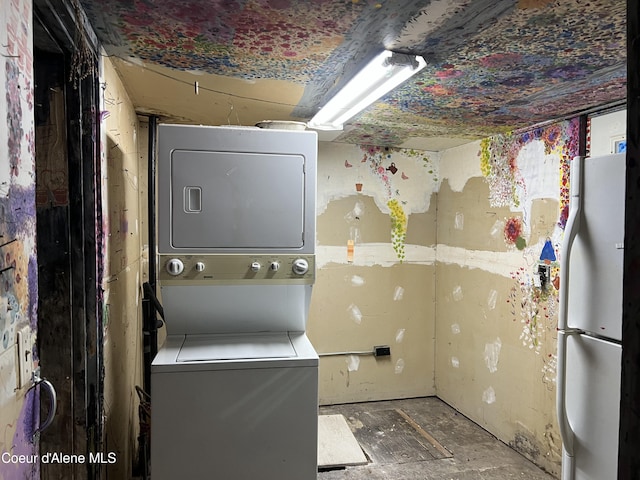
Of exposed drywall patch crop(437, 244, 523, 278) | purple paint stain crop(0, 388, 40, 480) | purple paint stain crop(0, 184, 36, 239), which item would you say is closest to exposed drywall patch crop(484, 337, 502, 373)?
exposed drywall patch crop(437, 244, 523, 278)

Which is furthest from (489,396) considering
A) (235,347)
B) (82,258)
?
(82,258)

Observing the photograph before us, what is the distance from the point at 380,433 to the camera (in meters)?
3.13

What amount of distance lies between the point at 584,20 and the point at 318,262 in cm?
254

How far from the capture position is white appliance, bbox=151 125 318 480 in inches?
65.4

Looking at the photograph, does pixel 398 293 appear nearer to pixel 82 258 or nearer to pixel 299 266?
pixel 299 266

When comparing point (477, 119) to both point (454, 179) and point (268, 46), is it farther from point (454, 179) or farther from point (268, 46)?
point (268, 46)

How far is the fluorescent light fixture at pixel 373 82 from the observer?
1.58 metres

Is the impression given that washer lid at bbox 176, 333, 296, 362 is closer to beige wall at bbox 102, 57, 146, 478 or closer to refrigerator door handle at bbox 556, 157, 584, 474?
beige wall at bbox 102, 57, 146, 478

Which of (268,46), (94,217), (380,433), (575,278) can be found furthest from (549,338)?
(94,217)

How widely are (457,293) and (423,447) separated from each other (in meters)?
1.23

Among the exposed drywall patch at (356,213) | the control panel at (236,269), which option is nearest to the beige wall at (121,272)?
the control panel at (236,269)

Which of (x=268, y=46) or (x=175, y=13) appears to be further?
(x=268, y=46)

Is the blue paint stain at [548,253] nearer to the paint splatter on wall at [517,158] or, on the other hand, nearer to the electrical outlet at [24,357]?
the paint splatter on wall at [517,158]

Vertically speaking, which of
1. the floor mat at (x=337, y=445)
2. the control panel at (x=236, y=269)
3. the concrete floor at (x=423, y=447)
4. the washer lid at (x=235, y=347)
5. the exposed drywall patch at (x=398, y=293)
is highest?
the control panel at (x=236, y=269)
